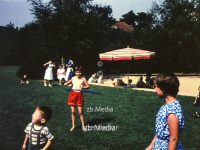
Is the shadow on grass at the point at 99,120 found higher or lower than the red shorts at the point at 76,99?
lower

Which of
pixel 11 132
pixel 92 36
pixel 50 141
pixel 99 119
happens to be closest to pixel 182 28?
pixel 92 36

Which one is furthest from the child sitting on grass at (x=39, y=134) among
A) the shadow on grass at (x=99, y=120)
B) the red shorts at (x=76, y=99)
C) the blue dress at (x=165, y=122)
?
the shadow on grass at (x=99, y=120)

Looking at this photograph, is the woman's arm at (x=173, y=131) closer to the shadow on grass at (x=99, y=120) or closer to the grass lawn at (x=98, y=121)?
the grass lawn at (x=98, y=121)

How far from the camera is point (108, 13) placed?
311 ft

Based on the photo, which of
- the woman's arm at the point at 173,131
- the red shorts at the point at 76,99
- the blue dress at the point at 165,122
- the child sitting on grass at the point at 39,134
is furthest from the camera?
the red shorts at the point at 76,99

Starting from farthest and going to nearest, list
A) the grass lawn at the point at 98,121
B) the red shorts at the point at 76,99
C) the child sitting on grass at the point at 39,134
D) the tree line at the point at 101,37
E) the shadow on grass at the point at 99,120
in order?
the tree line at the point at 101,37 → the shadow on grass at the point at 99,120 → the red shorts at the point at 76,99 → the grass lawn at the point at 98,121 → the child sitting on grass at the point at 39,134

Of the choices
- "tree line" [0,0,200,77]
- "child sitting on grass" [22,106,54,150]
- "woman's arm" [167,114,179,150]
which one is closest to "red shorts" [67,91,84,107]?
"child sitting on grass" [22,106,54,150]

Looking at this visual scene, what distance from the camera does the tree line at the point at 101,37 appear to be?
4003cm

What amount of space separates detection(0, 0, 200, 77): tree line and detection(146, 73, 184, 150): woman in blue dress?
32580 mm

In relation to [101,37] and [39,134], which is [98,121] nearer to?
[39,134]

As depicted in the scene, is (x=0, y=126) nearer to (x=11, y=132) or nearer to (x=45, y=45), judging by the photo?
(x=11, y=132)

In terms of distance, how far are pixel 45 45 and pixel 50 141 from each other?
3444 centimetres

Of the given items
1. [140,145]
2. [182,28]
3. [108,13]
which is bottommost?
[140,145]

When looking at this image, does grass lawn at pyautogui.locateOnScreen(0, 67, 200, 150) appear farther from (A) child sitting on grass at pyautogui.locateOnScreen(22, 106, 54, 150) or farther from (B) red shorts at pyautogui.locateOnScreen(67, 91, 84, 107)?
(A) child sitting on grass at pyautogui.locateOnScreen(22, 106, 54, 150)
